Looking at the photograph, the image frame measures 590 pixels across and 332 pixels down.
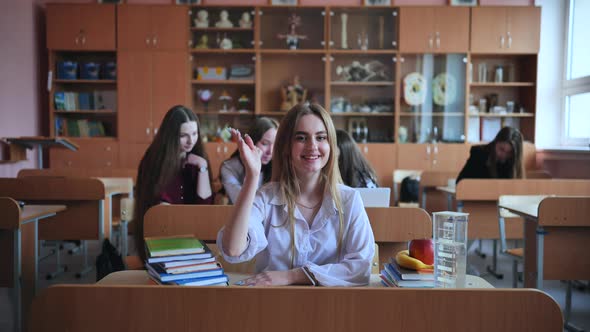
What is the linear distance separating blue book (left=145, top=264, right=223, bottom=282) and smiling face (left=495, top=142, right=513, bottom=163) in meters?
3.19

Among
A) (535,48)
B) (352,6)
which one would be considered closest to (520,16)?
(535,48)

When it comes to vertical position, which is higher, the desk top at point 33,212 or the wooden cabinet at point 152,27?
the wooden cabinet at point 152,27

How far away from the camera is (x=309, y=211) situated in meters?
1.49

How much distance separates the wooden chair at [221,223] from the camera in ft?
6.10

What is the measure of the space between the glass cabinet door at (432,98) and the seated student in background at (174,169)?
3798 mm

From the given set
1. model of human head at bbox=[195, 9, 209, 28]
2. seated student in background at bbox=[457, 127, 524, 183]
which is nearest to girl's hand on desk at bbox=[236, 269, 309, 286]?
seated student in background at bbox=[457, 127, 524, 183]

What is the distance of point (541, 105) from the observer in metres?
5.95

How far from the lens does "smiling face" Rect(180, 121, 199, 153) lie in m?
2.51

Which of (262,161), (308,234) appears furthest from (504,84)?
(308,234)

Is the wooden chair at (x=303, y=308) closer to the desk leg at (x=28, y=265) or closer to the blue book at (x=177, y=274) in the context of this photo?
the blue book at (x=177, y=274)

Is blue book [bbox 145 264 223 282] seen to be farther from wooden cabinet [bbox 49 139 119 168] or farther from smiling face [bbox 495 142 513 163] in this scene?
wooden cabinet [bbox 49 139 119 168]

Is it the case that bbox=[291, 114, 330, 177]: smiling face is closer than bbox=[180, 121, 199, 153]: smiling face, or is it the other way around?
bbox=[291, 114, 330, 177]: smiling face

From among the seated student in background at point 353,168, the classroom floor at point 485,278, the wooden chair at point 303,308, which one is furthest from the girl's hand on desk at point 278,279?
the classroom floor at point 485,278

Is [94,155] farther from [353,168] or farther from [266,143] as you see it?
[353,168]
